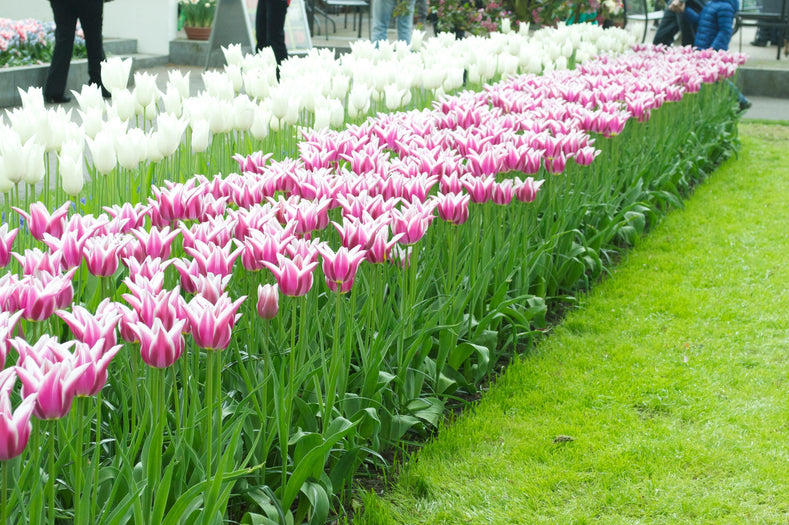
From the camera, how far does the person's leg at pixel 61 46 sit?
8344mm

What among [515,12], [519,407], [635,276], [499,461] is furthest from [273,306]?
[515,12]

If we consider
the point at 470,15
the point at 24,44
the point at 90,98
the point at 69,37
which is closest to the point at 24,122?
the point at 90,98

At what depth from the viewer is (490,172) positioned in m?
3.57

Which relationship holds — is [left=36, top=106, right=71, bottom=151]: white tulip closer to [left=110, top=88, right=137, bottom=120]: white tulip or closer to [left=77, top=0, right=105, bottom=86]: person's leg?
[left=110, top=88, right=137, bottom=120]: white tulip

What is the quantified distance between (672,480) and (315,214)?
1.48m

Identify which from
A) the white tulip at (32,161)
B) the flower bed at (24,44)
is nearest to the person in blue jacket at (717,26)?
the flower bed at (24,44)

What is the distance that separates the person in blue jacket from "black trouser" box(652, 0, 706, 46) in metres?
0.66

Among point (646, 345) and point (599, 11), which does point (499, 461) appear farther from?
point (599, 11)

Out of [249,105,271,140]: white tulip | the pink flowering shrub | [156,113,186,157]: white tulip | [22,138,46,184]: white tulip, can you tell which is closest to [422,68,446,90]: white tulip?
[249,105,271,140]: white tulip

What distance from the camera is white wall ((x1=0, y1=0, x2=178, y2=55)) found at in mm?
13797

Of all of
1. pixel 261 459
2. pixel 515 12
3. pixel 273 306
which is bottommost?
pixel 261 459

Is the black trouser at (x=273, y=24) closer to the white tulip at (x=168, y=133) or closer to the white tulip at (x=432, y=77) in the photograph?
the white tulip at (x=432, y=77)

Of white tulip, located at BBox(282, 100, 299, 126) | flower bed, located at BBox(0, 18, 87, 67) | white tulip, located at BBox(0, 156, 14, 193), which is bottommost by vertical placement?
white tulip, located at BBox(0, 156, 14, 193)

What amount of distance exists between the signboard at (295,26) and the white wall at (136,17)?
3608 millimetres
